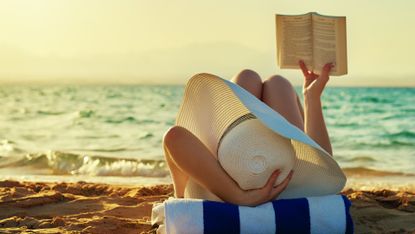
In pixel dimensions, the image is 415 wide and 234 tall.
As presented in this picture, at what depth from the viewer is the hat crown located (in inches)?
110

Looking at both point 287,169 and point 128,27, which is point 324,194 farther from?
point 128,27

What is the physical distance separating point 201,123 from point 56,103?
17878mm

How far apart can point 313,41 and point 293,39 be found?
3.6 inches

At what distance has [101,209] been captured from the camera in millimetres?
3867

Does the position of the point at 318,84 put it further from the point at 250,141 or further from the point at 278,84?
the point at 250,141

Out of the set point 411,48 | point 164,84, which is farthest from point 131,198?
point 164,84

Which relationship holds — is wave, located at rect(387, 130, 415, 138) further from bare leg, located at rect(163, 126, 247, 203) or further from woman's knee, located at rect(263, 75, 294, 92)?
bare leg, located at rect(163, 126, 247, 203)

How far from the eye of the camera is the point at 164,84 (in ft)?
88.8

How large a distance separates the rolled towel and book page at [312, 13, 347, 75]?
0.69 metres

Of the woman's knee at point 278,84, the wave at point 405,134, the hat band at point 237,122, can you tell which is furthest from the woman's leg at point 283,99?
the wave at point 405,134

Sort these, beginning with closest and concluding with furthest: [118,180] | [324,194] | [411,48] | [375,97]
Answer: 1. [324,194]
2. [118,180]
3. [375,97]
4. [411,48]

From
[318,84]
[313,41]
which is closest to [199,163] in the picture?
[318,84]

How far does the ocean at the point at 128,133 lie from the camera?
705 cm

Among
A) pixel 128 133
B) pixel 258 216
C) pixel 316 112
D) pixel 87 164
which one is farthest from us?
pixel 128 133
